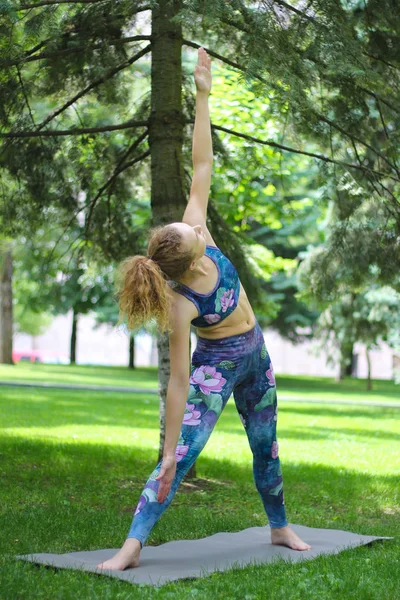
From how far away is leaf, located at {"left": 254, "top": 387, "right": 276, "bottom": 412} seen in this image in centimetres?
473

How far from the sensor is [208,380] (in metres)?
4.47

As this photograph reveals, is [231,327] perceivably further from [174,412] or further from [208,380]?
[174,412]

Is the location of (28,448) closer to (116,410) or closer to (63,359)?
(116,410)

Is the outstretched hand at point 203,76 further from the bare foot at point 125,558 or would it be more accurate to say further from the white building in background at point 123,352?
the white building in background at point 123,352

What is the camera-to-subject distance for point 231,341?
4.50 metres

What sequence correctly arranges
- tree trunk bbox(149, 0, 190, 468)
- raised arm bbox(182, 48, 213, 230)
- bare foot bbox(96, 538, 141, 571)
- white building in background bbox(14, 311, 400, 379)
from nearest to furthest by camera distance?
bare foot bbox(96, 538, 141, 571)
raised arm bbox(182, 48, 213, 230)
tree trunk bbox(149, 0, 190, 468)
white building in background bbox(14, 311, 400, 379)

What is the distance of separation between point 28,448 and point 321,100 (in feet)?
15.3

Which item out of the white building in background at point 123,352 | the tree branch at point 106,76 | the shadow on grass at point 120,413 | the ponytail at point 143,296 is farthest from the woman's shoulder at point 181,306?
the white building in background at point 123,352

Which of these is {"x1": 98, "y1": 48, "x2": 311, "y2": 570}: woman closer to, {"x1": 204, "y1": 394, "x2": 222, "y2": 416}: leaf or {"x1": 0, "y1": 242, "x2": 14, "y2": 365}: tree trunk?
{"x1": 204, "y1": 394, "x2": 222, "y2": 416}: leaf

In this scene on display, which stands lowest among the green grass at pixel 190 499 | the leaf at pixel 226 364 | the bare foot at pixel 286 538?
the green grass at pixel 190 499

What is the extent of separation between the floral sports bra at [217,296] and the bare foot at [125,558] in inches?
45.2

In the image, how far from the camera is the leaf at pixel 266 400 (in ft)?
15.5

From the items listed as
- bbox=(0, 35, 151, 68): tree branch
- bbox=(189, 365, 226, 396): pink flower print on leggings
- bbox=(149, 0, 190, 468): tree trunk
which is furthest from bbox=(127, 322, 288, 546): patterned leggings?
bbox=(0, 35, 151, 68): tree branch

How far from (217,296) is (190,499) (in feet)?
9.77
